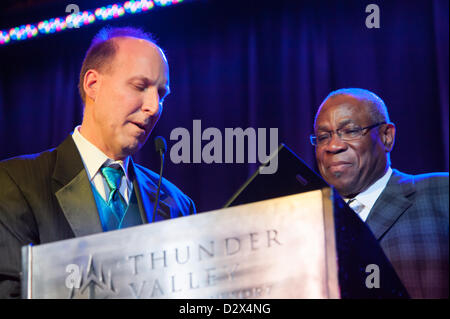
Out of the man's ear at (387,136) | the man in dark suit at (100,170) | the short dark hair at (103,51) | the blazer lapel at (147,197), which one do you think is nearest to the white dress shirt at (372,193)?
the man's ear at (387,136)

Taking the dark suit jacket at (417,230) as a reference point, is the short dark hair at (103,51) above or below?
above

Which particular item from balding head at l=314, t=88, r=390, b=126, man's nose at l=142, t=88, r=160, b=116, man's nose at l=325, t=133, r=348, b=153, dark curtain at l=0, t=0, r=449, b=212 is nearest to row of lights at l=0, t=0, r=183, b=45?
dark curtain at l=0, t=0, r=449, b=212

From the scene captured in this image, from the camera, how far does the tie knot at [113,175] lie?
5.63 feet

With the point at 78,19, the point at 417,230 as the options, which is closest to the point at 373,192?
the point at 417,230

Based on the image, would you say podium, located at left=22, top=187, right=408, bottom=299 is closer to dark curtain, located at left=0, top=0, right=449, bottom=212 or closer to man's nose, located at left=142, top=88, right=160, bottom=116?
man's nose, located at left=142, top=88, right=160, bottom=116

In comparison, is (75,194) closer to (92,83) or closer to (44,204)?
(44,204)

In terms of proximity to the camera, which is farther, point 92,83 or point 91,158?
point 92,83

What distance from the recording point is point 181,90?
4059mm

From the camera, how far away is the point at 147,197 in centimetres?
177

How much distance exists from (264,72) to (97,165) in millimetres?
2228

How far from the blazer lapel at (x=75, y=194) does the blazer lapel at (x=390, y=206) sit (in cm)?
101

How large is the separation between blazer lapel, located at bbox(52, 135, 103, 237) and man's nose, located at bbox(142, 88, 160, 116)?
0.82 feet

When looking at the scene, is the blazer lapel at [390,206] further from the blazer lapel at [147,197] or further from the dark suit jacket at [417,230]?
the blazer lapel at [147,197]
